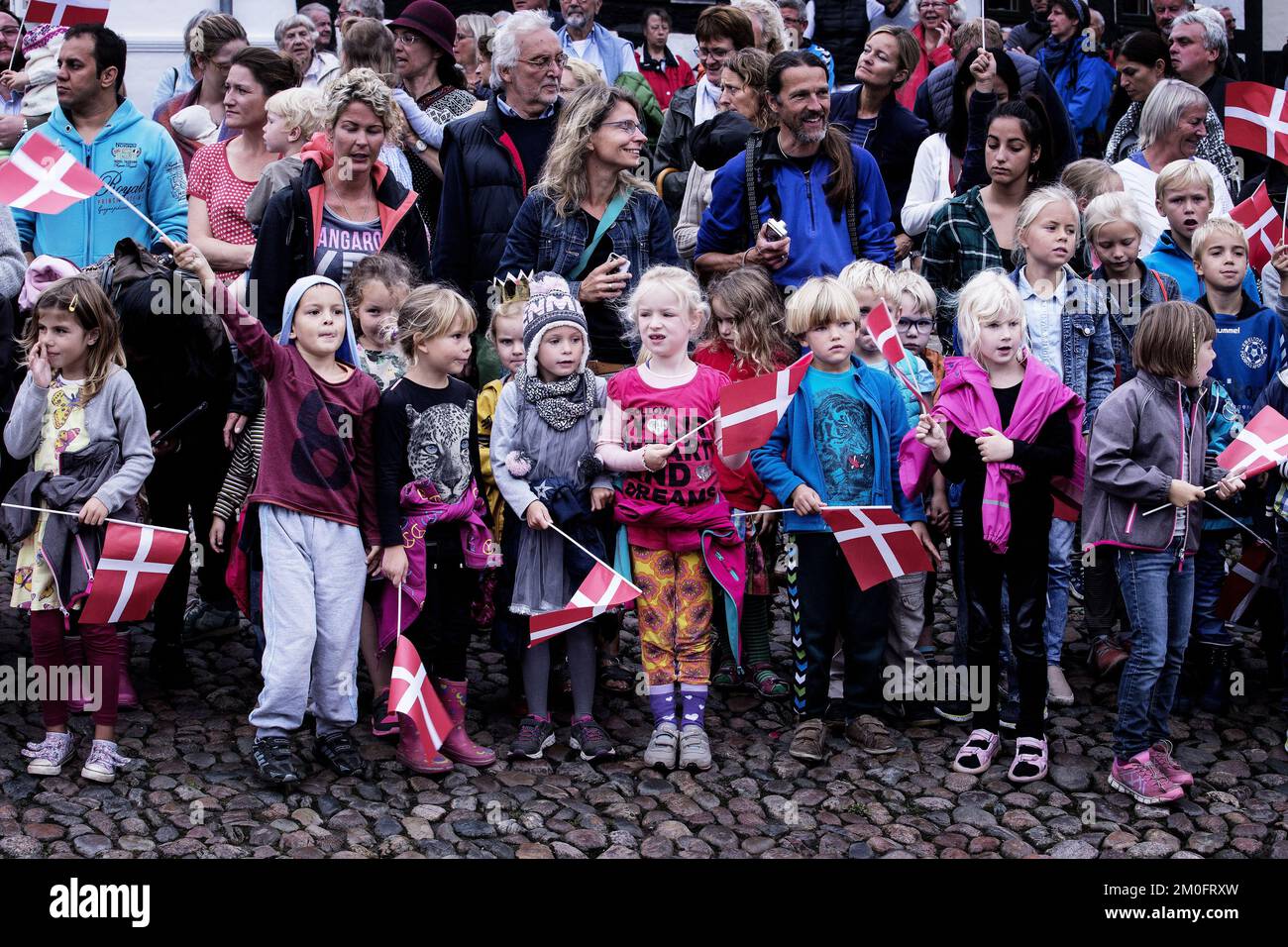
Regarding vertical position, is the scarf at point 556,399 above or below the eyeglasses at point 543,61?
below

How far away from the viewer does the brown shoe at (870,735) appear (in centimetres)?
633

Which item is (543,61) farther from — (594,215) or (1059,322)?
(1059,322)

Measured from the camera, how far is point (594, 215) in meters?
7.10

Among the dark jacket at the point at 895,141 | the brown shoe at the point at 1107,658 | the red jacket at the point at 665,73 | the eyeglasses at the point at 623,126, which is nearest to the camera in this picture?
the eyeglasses at the point at 623,126

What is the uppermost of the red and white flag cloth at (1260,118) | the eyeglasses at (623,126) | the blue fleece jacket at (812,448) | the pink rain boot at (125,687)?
the red and white flag cloth at (1260,118)

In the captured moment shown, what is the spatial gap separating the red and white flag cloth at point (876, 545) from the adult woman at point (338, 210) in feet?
7.38

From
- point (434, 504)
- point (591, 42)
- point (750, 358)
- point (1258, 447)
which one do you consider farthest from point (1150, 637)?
point (591, 42)

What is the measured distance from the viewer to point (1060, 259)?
6770 mm

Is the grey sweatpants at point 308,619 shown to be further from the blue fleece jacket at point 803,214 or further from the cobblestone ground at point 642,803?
the blue fleece jacket at point 803,214

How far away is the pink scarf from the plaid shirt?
114cm

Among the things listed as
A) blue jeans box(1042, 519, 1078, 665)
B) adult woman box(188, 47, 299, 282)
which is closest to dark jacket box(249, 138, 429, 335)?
adult woman box(188, 47, 299, 282)

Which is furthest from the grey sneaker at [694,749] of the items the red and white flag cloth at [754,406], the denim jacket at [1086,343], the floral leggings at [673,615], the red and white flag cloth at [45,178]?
the red and white flag cloth at [45,178]
